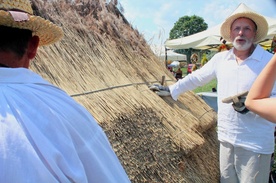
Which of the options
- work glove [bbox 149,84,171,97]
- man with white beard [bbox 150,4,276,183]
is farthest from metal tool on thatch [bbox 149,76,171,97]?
man with white beard [bbox 150,4,276,183]

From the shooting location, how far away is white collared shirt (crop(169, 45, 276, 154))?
2430 mm

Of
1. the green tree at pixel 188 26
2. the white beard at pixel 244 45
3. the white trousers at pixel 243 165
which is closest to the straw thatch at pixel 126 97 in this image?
the white trousers at pixel 243 165

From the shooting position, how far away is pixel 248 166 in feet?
8.11

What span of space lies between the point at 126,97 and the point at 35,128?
173 centimetres

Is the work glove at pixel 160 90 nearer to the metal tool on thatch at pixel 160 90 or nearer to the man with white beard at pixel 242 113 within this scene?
the metal tool on thatch at pixel 160 90

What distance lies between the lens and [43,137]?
0.84 meters

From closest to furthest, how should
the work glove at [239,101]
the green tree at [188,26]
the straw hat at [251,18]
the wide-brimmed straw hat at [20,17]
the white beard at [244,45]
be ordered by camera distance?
the wide-brimmed straw hat at [20,17]
the work glove at [239,101]
the white beard at [244,45]
the straw hat at [251,18]
the green tree at [188,26]

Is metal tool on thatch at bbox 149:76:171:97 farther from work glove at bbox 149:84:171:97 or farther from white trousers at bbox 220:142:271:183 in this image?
white trousers at bbox 220:142:271:183

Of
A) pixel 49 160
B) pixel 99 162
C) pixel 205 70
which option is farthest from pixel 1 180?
pixel 205 70

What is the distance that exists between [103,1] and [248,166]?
6.85 ft

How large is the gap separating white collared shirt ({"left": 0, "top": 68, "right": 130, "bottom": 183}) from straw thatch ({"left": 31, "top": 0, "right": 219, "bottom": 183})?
1.06m

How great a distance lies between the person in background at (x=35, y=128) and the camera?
0.81 meters

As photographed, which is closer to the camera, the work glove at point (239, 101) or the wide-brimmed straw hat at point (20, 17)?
the wide-brimmed straw hat at point (20, 17)

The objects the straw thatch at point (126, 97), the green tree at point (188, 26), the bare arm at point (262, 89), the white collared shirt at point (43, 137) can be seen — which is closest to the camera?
the white collared shirt at point (43, 137)
